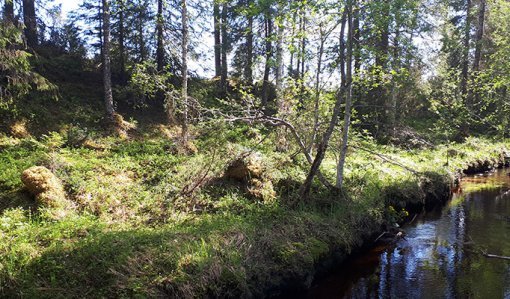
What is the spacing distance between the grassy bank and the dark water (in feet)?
2.07

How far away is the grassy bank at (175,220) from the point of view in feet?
20.9

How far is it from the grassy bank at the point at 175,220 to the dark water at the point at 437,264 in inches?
24.8

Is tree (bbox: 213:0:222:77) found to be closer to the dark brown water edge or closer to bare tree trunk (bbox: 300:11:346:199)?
bare tree trunk (bbox: 300:11:346:199)

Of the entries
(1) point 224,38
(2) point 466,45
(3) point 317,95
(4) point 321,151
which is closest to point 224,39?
(1) point 224,38

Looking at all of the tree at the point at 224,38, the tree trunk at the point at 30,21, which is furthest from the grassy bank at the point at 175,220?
the tree at the point at 224,38

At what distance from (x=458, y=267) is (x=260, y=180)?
5.41 m

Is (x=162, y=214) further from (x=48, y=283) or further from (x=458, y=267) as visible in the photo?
(x=458, y=267)

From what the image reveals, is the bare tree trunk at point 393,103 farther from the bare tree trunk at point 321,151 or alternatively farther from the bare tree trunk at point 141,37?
the bare tree trunk at point 141,37

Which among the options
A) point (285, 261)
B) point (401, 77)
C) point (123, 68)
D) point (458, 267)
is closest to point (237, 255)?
point (285, 261)

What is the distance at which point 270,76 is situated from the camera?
24.5 metres

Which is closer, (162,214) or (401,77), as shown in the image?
(162,214)

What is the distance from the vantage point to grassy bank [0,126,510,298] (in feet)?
20.9

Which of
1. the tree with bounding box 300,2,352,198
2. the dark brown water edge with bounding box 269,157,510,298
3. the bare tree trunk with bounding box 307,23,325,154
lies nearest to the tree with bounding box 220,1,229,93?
the bare tree trunk with bounding box 307,23,325,154

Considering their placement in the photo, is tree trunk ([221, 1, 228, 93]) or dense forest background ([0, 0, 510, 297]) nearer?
dense forest background ([0, 0, 510, 297])
